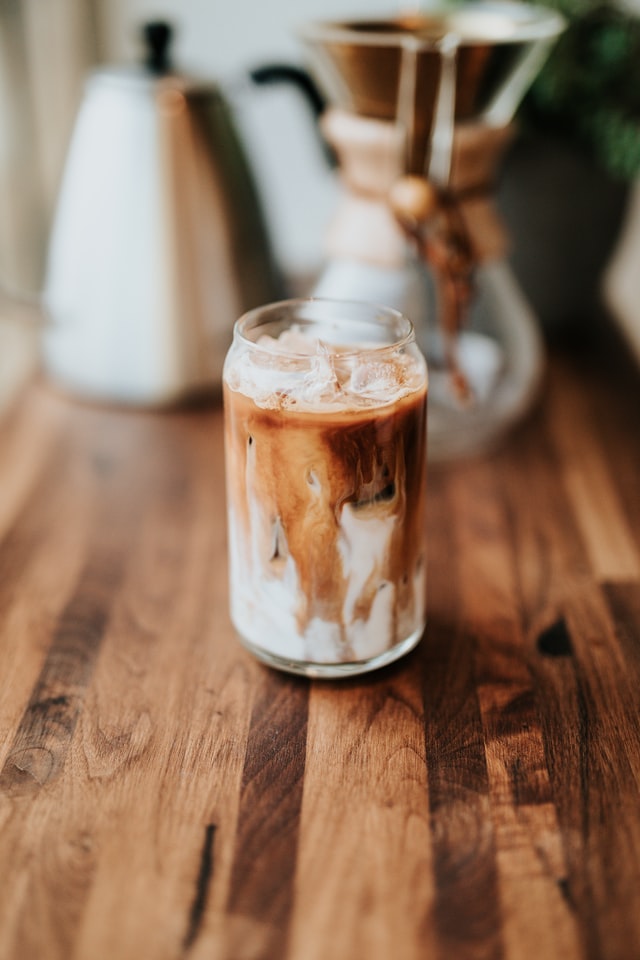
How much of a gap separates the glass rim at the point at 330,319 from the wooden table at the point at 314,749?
0.19 metres

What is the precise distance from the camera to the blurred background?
865mm

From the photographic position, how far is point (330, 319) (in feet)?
1.94

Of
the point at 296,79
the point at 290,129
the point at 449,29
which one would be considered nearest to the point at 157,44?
the point at 296,79

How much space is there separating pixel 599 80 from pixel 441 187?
0.24 meters

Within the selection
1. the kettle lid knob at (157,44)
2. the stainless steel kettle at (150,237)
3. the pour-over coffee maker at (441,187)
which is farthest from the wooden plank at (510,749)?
the kettle lid knob at (157,44)

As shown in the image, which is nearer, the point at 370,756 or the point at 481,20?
the point at 370,756

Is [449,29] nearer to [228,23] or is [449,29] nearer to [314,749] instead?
[228,23]

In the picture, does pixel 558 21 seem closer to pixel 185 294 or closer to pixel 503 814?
pixel 185 294

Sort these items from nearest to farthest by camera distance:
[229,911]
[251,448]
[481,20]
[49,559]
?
[229,911], [251,448], [49,559], [481,20]

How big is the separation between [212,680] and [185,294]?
410 millimetres

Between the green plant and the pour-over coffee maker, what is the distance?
5 cm

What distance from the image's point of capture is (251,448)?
0.52 metres

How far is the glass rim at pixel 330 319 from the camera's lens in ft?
1.72

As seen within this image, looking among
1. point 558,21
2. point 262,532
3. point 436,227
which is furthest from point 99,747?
point 558,21
